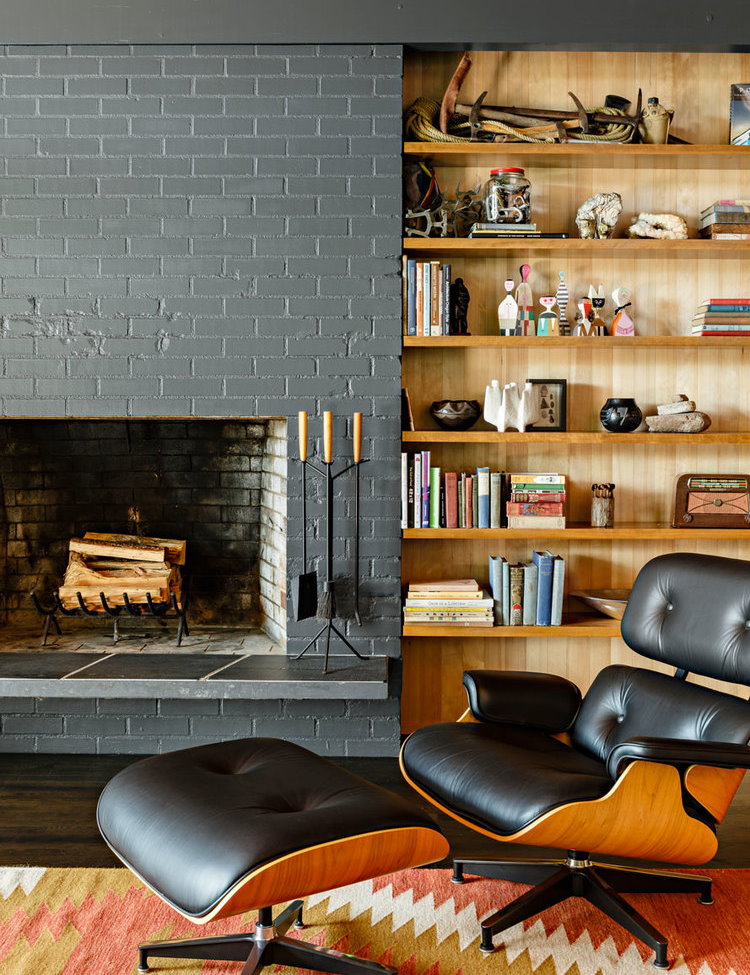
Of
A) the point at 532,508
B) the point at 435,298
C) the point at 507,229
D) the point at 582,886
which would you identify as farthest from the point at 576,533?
the point at 582,886

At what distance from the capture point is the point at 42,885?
2.26m

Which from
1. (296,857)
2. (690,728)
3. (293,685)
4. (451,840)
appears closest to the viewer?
(296,857)

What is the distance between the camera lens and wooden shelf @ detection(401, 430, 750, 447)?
320 centimetres

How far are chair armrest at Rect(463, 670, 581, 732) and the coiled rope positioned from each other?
1.98 m

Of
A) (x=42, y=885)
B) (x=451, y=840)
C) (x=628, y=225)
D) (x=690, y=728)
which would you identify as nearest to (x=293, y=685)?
(x=451, y=840)

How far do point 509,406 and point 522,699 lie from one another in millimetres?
1229

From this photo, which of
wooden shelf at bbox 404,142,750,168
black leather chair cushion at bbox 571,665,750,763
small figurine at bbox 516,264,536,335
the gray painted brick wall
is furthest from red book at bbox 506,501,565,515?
wooden shelf at bbox 404,142,750,168

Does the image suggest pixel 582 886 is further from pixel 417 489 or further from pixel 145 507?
pixel 145 507

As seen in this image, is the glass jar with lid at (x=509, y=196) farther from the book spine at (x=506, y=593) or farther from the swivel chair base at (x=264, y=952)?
the swivel chair base at (x=264, y=952)

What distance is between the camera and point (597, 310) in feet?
11.2

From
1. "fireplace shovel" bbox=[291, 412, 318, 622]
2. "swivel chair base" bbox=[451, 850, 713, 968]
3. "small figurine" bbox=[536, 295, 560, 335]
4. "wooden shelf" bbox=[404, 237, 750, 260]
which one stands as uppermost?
"wooden shelf" bbox=[404, 237, 750, 260]

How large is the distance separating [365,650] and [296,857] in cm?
165

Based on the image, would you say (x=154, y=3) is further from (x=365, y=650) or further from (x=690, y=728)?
(x=690, y=728)

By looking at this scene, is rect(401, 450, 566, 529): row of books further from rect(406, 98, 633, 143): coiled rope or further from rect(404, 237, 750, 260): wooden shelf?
rect(406, 98, 633, 143): coiled rope
